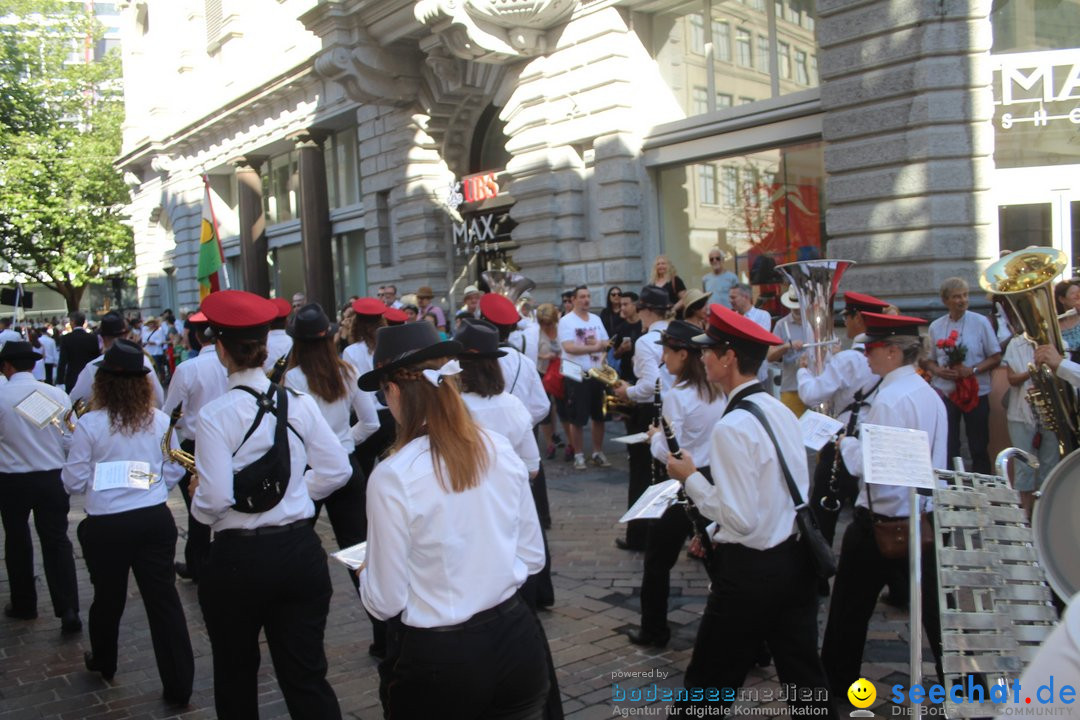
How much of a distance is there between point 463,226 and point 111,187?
23.6 meters

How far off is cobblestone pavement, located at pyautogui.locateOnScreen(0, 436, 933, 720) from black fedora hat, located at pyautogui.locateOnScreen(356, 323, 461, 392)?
2.31 metres

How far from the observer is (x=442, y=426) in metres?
2.67

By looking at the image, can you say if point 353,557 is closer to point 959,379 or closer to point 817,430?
point 817,430

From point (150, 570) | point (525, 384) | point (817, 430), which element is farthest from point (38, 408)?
point (817, 430)

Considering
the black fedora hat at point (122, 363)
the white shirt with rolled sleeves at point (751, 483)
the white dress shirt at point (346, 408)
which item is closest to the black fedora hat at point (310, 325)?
the white dress shirt at point (346, 408)

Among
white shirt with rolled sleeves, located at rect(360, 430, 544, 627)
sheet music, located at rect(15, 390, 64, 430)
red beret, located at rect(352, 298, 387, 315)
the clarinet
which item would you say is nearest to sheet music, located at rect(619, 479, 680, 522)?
the clarinet

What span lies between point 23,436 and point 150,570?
71.0 inches

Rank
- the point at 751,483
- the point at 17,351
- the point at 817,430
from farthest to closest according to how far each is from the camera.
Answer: the point at 17,351 → the point at 817,430 → the point at 751,483

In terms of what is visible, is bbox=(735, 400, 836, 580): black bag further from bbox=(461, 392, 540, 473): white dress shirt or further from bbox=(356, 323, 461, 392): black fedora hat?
bbox=(461, 392, 540, 473): white dress shirt

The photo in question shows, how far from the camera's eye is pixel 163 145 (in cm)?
2952

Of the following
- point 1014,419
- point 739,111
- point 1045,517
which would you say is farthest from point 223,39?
point 1045,517

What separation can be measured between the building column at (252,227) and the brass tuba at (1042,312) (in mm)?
22065

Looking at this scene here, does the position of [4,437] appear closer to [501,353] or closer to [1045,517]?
[501,353]

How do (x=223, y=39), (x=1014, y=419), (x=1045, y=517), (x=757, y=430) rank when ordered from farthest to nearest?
(x=223, y=39)
(x=1014, y=419)
(x=1045, y=517)
(x=757, y=430)
